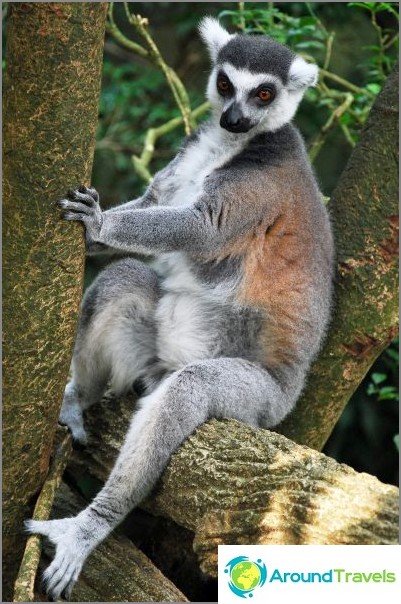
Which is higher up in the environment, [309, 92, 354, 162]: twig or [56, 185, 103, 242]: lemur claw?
[309, 92, 354, 162]: twig

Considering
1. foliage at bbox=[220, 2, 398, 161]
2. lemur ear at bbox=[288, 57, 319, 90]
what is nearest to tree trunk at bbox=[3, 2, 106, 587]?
lemur ear at bbox=[288, 57, 319, 90]

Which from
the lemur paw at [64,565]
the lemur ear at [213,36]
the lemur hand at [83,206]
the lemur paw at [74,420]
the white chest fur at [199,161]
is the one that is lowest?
the lemur paw at [64,565]

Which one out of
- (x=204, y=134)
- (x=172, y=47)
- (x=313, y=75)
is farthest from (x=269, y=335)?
(x=172, y=47)

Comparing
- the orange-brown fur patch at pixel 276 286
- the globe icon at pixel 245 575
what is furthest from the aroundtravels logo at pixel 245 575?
the orange-brown fur patch at pixel 276 286

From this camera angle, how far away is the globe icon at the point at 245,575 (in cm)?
324

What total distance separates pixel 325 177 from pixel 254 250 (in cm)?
461

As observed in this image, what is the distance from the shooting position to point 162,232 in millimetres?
4336

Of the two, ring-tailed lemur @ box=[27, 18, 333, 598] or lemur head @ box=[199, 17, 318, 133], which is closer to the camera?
ring-tailed lemur @ box=[27, 18, 333, 598]

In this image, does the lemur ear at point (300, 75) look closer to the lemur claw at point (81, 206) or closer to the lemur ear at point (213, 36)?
the lemur ear at point (213, 36)

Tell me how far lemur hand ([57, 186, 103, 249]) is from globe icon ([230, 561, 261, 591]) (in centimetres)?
177

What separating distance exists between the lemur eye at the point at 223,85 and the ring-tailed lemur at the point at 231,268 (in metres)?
0.01

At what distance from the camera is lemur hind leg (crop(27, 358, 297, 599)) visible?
3.80 metres

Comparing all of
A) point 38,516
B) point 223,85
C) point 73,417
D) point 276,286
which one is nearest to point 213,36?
point 223,85

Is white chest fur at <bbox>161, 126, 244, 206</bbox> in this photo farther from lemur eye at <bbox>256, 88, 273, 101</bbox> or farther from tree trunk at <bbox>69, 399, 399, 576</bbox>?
tree trunk at <bbox>69, 399, 399, 576</bbox>
